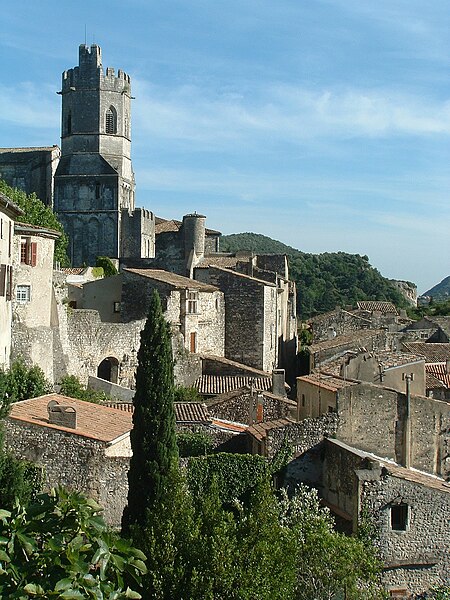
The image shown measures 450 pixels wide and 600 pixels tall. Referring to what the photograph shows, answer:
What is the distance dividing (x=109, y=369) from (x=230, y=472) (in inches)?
608

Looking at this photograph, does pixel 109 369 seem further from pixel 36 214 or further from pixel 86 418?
pixel 36 214

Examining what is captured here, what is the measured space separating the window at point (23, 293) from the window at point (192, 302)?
→ 40.8ft

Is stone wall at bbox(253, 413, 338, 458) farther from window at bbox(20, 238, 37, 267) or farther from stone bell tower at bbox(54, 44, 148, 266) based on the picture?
stone bell tower at bbox(54, 44, 148, 266)

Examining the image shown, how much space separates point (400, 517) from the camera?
71.2 feet

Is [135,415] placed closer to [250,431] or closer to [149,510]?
[149,510]

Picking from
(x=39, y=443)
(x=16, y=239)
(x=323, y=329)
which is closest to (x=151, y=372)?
(x=39, y=443)

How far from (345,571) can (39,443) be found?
27.0 feet

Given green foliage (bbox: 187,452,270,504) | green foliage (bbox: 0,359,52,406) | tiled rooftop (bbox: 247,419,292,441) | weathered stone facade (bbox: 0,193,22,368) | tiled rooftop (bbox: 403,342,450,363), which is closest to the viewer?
green foliage (bbox: 187,452,270,504)

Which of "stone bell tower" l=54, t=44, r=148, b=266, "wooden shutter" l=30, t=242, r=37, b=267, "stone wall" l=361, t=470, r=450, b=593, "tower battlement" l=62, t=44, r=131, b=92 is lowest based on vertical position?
"stone wall" l=361, t=470, r=450, b=593

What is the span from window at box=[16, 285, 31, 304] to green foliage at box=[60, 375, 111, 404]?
12.1ft

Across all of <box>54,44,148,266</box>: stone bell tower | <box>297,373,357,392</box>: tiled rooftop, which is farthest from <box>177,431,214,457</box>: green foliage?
<box>54,44,148,266</box>: stone bell tower

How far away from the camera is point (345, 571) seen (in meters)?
16.7

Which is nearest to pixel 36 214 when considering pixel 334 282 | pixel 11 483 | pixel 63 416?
pixel 63 416

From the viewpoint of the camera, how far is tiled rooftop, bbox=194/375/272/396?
3825 cm
